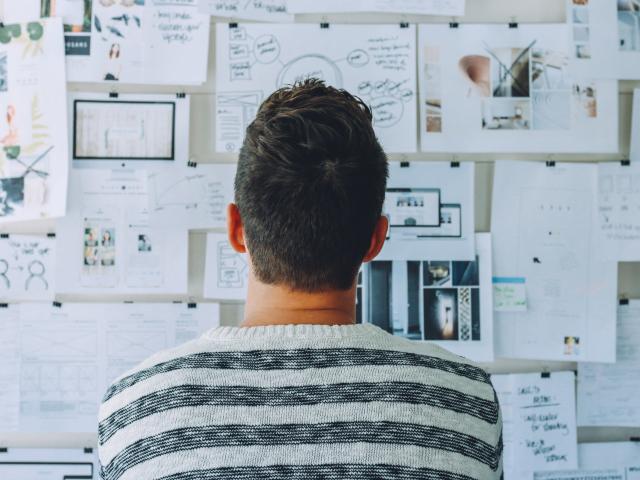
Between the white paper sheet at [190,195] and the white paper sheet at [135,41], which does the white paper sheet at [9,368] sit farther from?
the white paper sheet at [135,41]

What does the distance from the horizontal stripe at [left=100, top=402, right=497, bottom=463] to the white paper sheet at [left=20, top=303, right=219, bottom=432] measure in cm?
73

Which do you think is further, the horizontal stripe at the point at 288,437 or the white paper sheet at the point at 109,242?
the white paper sheet at the point at 109,242

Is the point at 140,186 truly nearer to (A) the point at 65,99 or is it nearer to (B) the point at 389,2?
(A) the point at 65,99

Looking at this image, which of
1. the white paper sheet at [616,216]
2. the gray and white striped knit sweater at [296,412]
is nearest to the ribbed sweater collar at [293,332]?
the gray and white striped knit sweater at [296,412]

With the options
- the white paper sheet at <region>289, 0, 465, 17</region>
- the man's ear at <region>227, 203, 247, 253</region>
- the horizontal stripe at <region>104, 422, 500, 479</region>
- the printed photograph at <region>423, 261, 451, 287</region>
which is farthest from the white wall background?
the horizontal stripe at <region>104, 422, 500, 479</region>

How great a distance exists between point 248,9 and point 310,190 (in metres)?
0.85

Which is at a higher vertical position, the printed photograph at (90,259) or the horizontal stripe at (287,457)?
the printed photograph at (90,259)

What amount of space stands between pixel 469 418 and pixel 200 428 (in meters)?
0.27

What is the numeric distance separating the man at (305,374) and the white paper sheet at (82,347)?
689mm

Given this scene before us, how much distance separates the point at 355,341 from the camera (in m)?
0.59

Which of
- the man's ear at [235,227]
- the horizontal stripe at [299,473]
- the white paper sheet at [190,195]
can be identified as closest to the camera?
the horizontal stripe at [299,473]

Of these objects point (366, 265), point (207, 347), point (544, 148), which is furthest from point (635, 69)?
point (207, 347)

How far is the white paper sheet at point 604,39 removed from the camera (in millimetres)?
1333

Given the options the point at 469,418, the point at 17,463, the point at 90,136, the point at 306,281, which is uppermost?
the point at 90,136
